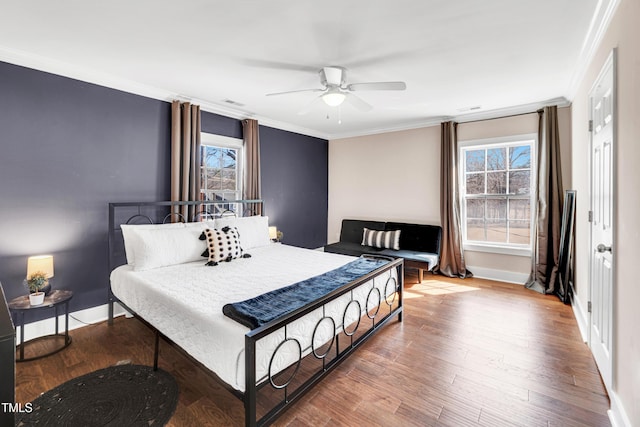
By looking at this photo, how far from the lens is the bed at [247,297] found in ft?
5.28

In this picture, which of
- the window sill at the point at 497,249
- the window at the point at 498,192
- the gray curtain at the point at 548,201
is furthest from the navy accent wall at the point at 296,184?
the gray curtain at the point at 548,201

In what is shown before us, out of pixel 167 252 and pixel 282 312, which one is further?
pixel 167 252

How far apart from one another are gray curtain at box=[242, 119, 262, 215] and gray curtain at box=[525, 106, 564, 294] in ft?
12.8

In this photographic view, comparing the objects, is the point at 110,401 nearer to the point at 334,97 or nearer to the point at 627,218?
the point at 334,97

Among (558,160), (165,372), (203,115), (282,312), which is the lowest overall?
(165,372)

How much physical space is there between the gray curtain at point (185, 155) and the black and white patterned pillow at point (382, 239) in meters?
2.81

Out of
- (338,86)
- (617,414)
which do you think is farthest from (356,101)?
(617,414)

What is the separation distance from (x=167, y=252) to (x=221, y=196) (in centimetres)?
151

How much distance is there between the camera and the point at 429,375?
219 centimetres

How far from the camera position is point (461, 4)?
1915 millimetres

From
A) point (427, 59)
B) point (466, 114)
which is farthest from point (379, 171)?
point (427, 59)

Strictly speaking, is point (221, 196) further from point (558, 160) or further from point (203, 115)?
point (558, 160)

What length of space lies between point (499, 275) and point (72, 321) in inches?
211

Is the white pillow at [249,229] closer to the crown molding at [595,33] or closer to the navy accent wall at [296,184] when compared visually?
the navy accent wall at [296,184]
